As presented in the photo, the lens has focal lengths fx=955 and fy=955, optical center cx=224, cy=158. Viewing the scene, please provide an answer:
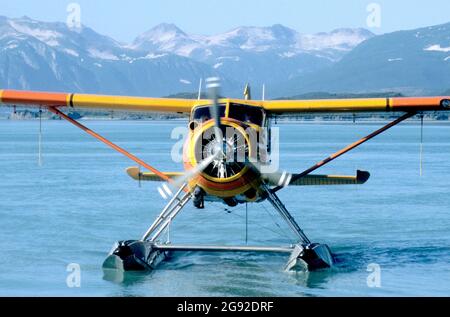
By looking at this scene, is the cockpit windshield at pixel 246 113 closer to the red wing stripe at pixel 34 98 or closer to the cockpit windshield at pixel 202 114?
the cockpit windshield at pixel 202 114

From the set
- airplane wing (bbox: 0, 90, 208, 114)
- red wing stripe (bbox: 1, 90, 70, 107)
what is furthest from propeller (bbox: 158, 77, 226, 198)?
red wing stripe (bbox: 1, 90, 70, 107)

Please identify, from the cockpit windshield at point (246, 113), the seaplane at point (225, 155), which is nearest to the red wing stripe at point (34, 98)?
the seaplane at point (225, 155)

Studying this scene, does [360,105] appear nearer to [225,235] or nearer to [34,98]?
[225,235]

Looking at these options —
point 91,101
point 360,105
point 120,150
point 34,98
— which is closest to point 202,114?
point 120,150

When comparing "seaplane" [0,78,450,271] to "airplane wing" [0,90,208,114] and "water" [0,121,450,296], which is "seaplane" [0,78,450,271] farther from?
"water" [0,121,450,296]

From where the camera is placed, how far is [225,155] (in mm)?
12609

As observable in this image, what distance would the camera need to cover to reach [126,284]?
13.5m

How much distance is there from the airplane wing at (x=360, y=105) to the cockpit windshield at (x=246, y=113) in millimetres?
581

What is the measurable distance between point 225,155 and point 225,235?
599 centimetres

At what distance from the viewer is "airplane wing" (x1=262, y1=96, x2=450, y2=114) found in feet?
48.4

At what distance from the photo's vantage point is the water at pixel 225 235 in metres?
13.4

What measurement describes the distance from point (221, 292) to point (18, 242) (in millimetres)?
5591
